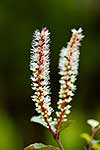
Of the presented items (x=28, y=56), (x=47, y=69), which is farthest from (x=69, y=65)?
(x=28, y=56)

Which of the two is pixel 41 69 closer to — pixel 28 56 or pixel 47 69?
pixel 47 69

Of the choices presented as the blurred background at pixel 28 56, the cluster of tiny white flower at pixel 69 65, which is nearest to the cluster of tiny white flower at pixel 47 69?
the cluster of tiny white flower at pixel 69 65

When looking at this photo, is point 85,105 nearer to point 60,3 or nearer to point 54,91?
point 54,91

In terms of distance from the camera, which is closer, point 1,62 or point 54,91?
point 54,91

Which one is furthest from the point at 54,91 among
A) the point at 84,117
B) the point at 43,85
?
the point at 43,85

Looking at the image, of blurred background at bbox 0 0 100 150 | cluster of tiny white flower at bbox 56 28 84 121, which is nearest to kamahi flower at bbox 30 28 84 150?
cluster of tiny white flower at bbox 56 28 84 121

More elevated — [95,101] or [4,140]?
[95,101]

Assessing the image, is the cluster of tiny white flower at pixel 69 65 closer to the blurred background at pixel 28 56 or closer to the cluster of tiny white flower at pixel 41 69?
the cluster of tiny white flower at pixel 41 69
